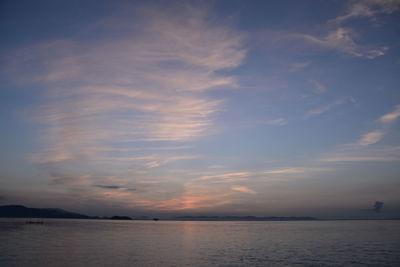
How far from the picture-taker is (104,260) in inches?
1693

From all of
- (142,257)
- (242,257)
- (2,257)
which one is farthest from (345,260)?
(2,257)

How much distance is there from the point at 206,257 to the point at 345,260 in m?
22.0

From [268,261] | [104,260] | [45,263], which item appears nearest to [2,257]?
[45,263]

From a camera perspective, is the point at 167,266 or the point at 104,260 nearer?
the point at 167,266

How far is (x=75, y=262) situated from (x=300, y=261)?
33235mm

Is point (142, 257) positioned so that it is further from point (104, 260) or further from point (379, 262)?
point (379, 262)

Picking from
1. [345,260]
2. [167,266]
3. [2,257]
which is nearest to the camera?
[167,266]

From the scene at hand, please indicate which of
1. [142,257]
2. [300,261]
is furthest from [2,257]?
[300,261]

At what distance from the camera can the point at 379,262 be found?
144ft

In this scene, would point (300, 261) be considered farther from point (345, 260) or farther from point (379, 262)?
point (379, 262)

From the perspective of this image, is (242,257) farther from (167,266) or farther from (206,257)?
(167,266)

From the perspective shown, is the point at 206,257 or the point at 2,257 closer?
the point at 2,257

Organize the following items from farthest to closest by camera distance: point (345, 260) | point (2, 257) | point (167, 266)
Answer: point (345, 260) < point (2, 257) < point (167, 266)

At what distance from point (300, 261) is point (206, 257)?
14886mm
